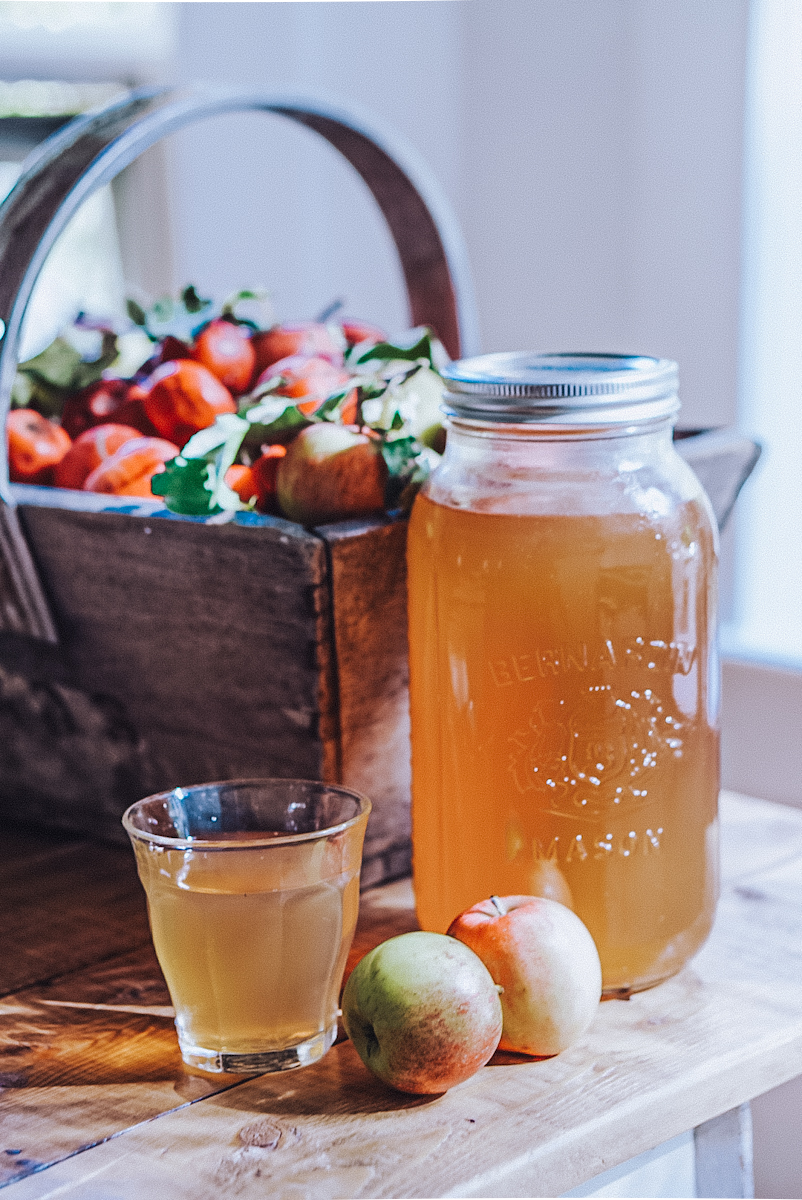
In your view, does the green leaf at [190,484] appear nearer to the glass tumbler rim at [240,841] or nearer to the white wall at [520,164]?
the glass tumbler rim at [240,841]

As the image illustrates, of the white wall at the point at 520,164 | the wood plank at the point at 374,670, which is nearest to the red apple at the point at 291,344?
the wood plank at the point at 374,670

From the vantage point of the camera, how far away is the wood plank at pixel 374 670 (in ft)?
2.48

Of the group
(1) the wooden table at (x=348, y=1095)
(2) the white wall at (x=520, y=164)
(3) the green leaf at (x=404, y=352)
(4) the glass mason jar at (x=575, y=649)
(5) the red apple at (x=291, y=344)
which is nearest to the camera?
(1) the wooden table at (x=348, y=1095)

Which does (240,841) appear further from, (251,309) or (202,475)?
(251,309)

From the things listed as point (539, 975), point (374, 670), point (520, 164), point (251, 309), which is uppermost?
point (520, 164)

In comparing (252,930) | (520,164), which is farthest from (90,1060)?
(520,164)

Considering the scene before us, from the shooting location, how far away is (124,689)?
2.89 feet

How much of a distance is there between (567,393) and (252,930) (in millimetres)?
315

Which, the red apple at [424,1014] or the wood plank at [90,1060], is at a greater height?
the red apple at [424,1014]

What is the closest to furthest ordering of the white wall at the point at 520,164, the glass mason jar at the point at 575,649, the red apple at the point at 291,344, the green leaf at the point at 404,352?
1. the glass mason jar at the point at 575,649
2. the green leaf at the point at 404,352
3. the red apple at the point at 291,344
4. the white wall at the point at 520,164

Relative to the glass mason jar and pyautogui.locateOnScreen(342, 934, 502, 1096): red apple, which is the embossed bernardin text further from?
pyautogui.locateOnScreen(342, 934, 502, 1096): red apple

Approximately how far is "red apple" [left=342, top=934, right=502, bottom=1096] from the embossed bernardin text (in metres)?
0.15

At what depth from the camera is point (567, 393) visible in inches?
25.3

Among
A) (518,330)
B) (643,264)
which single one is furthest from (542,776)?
(518,330)
